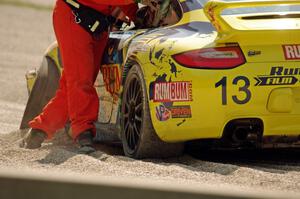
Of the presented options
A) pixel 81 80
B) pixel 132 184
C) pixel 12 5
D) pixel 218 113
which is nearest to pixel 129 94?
pixel 81 80

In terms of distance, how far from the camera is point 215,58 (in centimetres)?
751

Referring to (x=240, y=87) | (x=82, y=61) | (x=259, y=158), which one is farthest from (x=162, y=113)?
(x=82, y=61)

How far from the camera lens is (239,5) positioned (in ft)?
25.4

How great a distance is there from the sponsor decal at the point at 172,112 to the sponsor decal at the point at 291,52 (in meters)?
0.76

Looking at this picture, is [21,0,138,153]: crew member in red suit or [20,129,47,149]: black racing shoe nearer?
[21,0,138,153]: crew member in red suit

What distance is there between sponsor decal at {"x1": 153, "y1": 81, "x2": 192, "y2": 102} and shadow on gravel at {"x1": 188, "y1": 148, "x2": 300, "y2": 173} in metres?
0.78

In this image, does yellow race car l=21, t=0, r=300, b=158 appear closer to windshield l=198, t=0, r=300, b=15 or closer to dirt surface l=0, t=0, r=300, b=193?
windshield l=198, t=0, r=300, b=15

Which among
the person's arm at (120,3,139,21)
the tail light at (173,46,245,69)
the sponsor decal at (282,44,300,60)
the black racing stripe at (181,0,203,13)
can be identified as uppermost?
the black racing stripe at (181,0,203,13)

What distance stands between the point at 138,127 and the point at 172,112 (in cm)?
62

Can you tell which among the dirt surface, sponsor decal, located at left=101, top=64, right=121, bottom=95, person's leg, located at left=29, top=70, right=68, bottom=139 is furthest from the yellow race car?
person's leg, located at left=29, top=70, right=68, bottom=139

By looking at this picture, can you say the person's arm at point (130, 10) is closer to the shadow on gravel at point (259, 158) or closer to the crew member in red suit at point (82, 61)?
the crew member in red suit at point (82, 61)

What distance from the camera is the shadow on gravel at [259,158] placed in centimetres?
801

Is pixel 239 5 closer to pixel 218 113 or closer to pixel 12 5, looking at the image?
pixel 218 113

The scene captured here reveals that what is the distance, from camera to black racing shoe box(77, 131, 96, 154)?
8750mm
